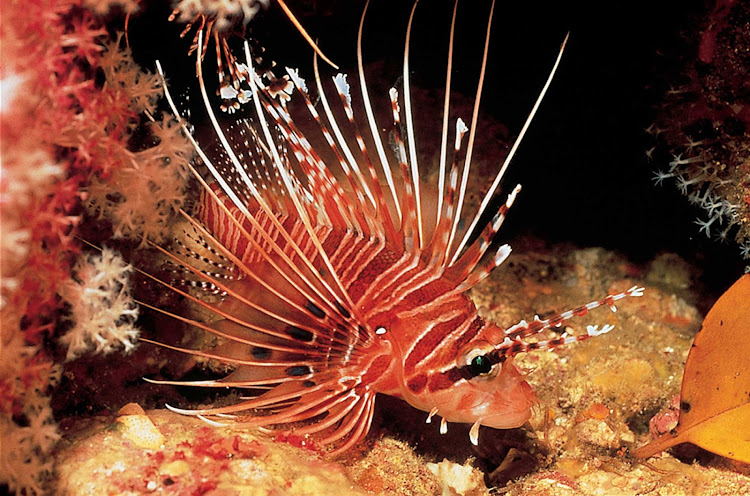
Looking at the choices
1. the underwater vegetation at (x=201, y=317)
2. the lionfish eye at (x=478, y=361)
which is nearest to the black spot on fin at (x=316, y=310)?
the underwater vegetation at (x=201, y=317)

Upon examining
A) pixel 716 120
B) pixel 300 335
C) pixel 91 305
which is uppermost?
pixel 716 120

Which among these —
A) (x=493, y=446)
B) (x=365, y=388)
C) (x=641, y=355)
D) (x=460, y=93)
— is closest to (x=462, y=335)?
(x=365, y=388)

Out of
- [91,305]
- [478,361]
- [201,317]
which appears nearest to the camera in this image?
[91,305]

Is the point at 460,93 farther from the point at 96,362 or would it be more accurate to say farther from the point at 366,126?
the point at 96,362

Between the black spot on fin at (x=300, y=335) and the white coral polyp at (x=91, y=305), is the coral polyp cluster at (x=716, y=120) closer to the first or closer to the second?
the black spot on fin at (x=300, y=335)

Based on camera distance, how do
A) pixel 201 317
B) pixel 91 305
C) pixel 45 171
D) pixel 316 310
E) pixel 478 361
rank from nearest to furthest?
pixel 45 171, pixel 91 305, pixel 478 361, pixel 316 310, pixel 201 317

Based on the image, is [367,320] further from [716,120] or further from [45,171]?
[716,120]

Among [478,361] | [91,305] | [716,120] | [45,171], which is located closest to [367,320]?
[478,361]
